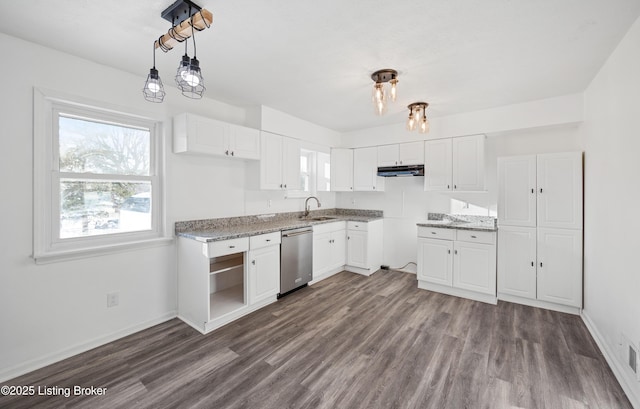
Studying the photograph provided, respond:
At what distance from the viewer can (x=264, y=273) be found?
10.5 ft

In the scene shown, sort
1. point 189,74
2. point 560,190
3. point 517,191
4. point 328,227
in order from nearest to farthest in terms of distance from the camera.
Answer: point 189,74 < point 560,190 < point 517,191 < point 328,227

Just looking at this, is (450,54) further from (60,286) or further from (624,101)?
(60,286)

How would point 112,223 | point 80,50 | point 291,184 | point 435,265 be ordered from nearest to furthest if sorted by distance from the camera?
1. point 80,50
2. point 112,223
3. point 435,265
4. point 291,184

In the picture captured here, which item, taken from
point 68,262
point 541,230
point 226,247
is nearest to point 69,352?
point 68,262

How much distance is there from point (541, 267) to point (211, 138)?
410 centimetres

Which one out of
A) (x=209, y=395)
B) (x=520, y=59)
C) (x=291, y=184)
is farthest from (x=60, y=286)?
(x=520, y=59)

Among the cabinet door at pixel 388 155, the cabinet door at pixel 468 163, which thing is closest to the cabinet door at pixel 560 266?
the cabinet door at pixel 468 163

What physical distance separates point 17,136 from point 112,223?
0.95 m

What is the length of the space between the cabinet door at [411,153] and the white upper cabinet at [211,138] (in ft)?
7.54

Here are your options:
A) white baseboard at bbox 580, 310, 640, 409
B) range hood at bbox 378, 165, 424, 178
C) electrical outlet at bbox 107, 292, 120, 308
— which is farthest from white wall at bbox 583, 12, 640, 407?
electrical outlet at bbox 107, 292, 120, 308

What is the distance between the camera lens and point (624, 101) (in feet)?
6.68

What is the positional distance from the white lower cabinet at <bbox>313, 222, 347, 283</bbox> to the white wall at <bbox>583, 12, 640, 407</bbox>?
2981 millimetres

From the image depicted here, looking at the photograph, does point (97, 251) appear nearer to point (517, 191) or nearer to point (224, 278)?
point (224, 278)

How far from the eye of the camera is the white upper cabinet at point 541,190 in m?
3.05
